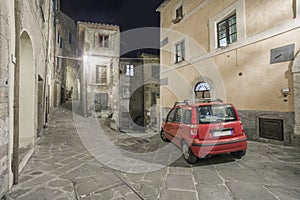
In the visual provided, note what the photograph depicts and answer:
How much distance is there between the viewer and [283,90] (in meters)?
5.57

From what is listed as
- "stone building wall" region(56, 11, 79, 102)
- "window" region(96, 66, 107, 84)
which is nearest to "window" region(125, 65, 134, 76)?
"window" region(96, 66, 107, 84)

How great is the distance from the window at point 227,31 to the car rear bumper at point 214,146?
567 centimetres

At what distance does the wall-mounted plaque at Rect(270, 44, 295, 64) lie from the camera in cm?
548

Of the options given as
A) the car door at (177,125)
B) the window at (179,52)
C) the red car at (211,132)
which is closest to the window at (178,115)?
the car door at (177,125)

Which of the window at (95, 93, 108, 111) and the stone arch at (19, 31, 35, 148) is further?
the window at (95, 93, 108, 111)

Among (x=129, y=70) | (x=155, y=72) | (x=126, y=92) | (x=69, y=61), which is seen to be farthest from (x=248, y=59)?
(x=69, y=61)

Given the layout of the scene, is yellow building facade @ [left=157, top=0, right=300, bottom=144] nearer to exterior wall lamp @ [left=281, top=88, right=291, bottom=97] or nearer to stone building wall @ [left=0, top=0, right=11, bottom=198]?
exterior wall lamp @ [left=281, top=88, right=291, bottom=97]

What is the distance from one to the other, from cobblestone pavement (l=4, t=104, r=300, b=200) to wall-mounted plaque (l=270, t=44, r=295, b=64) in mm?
3126

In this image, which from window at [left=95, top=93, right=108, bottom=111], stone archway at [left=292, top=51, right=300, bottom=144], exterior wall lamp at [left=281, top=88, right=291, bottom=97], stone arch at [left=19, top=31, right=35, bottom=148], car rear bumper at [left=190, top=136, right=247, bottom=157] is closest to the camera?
car rear bumper at [left=190, top=136, right=247, bottom=157]

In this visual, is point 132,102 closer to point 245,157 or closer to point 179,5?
point 179,5

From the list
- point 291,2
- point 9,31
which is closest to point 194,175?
point 9,31

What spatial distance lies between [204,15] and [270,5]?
139 inches

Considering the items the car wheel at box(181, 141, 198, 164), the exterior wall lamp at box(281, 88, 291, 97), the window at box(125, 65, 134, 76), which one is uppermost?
the window at box(125, 65, 134, 76)

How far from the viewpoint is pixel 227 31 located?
7.88m
